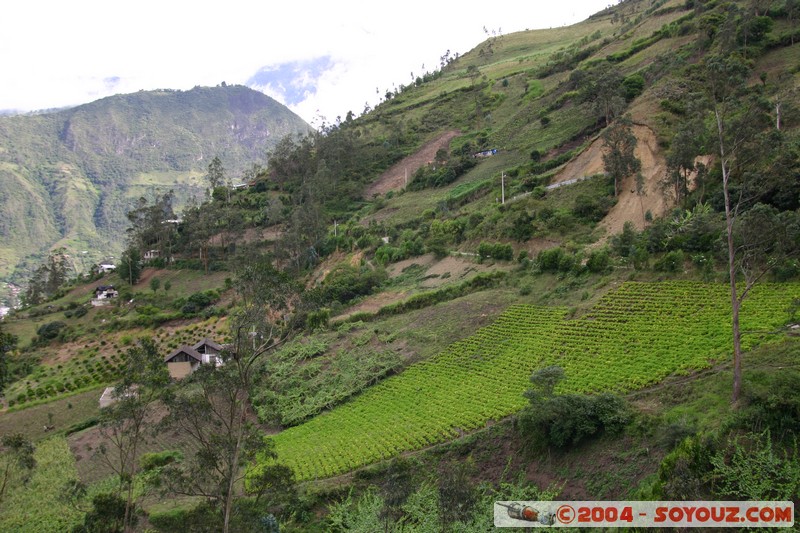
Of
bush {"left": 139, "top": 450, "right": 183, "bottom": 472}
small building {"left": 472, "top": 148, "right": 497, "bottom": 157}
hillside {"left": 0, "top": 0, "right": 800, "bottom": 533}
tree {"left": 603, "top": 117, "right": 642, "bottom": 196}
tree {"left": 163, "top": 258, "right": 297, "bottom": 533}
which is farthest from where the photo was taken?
small building {"left": 472, "top": 148, "right": 497, "bottom": 157}

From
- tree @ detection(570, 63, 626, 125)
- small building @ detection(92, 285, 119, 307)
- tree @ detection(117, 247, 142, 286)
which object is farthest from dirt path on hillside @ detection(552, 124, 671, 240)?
small building @ detection(92, 285, 119, 307)

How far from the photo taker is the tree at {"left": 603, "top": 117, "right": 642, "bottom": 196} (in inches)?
1635

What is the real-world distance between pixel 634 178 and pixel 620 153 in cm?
216

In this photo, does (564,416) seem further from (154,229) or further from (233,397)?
(154,229)

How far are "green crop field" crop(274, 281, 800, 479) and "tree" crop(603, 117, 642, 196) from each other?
1654 cm

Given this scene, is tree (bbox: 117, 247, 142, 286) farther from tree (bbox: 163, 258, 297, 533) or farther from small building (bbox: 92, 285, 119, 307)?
tree (bbox: 163, 258, 297, 533)

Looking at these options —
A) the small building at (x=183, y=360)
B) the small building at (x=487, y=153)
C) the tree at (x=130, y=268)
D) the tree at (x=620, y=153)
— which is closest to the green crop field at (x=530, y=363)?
the tree at (x=620, y=153)

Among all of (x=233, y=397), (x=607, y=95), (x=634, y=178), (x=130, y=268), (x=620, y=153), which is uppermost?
(x=607, y=95)

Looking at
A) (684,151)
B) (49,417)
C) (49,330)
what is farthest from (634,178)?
(49,330)

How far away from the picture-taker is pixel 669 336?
2314 centimetres

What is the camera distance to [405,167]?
8656 cm

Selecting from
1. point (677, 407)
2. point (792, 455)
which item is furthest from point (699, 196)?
point (792, 455)

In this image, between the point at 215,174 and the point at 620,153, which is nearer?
the point at 620,153

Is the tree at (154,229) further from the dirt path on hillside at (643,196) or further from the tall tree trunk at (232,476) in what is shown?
the tall tree trunk at (232,476)
